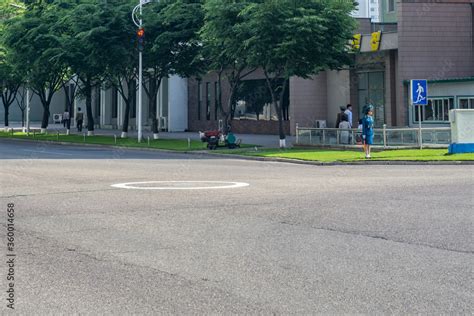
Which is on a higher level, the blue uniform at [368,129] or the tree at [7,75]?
the tree at [7,75]

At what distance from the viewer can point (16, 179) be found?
15.1 meters

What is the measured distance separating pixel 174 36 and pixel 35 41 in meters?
10.5

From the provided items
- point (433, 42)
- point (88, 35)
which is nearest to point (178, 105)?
point (88, 35)

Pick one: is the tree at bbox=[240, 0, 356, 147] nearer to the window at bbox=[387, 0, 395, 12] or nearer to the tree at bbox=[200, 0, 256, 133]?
the tree at bbox=[200, 0, 256, 133]

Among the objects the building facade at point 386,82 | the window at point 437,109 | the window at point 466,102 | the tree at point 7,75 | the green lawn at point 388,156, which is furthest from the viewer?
the tree at point 7,75

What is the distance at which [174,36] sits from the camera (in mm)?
33250

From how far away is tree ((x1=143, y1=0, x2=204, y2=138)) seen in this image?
1309 inches

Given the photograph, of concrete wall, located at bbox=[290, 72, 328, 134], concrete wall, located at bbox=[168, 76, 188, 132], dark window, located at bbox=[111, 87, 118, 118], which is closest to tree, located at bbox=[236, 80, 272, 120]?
concrete wall, located at bbox=[290, 72, 328, 134]

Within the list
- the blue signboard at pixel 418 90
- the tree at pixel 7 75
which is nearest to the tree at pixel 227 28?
the blue signboard at pixel 418 90

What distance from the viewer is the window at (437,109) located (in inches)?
1469

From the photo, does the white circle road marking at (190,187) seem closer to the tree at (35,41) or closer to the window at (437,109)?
the tree at (35,41)

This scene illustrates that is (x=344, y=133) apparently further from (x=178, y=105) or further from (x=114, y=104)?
(x=114, y=104)

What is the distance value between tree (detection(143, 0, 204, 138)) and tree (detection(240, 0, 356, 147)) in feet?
17.7

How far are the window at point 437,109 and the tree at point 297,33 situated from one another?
11631 mm
